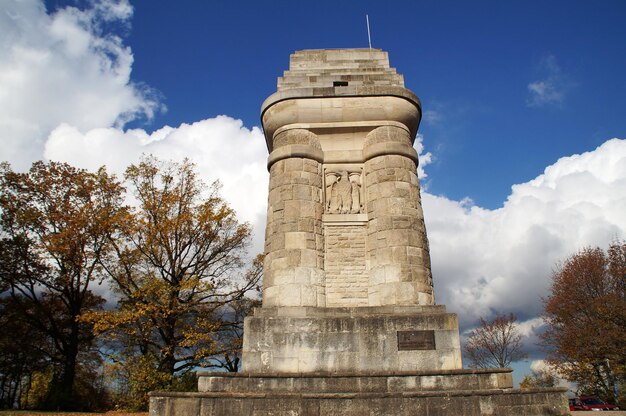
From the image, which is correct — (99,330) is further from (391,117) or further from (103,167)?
(391,117)

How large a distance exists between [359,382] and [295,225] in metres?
3.59

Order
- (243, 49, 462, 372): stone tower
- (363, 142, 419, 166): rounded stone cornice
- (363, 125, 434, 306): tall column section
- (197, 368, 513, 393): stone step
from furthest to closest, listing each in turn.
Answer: (363, 142, 419, 166): rounded stone cornice, (363, 125, 434, 306): tall column section, (243, 49, 462, 372): stone tower, (197, 368, 513, 393): stone step

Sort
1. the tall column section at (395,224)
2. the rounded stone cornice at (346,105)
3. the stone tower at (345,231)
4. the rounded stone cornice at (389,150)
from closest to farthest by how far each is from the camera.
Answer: the stone tower at (345,231), the tall column section at (395,224), the rounded stone cornice at (389,150), the rounded stone cornice at (346,105)

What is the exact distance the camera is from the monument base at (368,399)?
23.6 feet

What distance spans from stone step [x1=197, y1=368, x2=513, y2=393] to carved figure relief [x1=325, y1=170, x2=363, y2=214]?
385 cm

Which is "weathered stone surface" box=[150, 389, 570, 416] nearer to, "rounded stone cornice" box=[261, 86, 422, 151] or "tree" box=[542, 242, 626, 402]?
"rounded stone cornice" box=[261, 86, 422, 151]

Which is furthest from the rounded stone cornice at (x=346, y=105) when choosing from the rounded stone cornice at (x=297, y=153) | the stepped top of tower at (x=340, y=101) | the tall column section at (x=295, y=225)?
the rounded stone cornice at (x=297, y=153)

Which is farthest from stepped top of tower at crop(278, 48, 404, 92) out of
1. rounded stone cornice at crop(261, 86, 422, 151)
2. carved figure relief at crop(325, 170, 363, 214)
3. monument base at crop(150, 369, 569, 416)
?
monument base at crop(150, 369, 569, 416)

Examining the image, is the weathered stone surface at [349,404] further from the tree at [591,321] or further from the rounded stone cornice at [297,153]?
the tree at [591,321]

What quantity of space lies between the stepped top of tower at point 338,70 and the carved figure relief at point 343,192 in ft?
7.83

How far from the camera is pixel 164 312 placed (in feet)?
59.1

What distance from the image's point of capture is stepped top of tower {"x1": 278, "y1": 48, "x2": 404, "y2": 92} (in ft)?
38.1

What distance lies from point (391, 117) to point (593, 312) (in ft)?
75.9

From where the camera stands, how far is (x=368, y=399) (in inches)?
285
